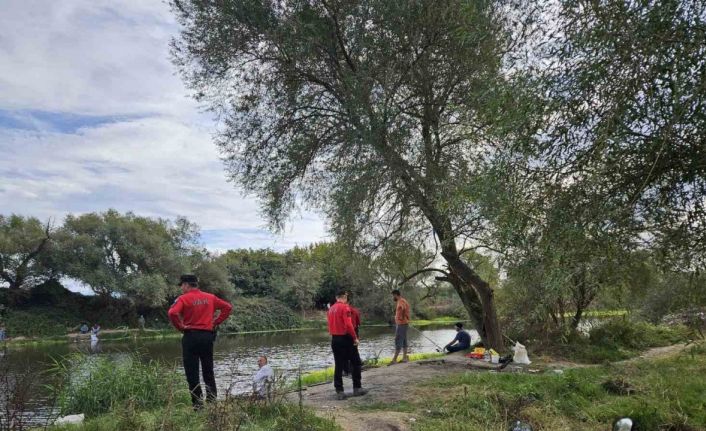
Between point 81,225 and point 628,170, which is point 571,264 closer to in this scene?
point 628,170

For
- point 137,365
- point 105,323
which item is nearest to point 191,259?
point 105,323

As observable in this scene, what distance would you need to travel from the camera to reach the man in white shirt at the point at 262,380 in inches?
258

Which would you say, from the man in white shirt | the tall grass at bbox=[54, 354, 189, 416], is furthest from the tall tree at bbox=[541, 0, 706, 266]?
the tall grass at bbox=[54, 354, 189, 416]

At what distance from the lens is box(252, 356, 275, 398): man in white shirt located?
6.55 m

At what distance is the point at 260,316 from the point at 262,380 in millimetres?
45100

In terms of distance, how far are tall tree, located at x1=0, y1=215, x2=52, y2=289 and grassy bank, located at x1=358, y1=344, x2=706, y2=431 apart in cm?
3907

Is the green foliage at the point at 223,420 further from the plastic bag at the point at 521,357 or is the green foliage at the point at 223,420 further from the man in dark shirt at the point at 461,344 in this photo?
the man in dark shirt at the point at 461,344

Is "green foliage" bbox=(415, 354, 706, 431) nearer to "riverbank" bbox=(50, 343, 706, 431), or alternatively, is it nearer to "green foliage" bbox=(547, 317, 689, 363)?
"riverbank" bbox=(50, 343, 706, 431)

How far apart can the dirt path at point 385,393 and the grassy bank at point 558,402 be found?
23cm

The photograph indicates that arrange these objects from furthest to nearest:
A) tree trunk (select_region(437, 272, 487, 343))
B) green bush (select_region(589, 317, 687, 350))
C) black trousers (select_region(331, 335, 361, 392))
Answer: green bush (select_region(589, 317, 687, 350)) → tree trunk (select_region(437, 272, 487, 343)) → black trousers (select_region(331, 335, 361, 392))

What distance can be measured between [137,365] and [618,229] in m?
7.38

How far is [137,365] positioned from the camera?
8664mm

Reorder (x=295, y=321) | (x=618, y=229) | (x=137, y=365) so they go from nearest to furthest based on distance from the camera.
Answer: (x=618, y=229)
(x=137, y=365)
(x=295, y=321)

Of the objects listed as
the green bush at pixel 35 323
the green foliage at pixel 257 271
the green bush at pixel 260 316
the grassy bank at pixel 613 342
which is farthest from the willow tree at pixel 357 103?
the green foliage at pixel 257 271
